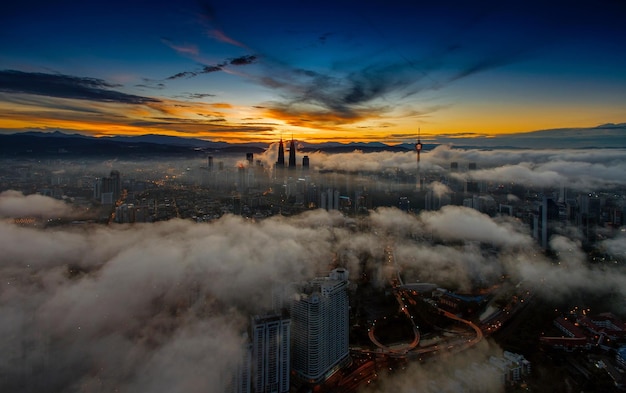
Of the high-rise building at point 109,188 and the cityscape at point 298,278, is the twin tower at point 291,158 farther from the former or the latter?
the high-rise building at point 109,188

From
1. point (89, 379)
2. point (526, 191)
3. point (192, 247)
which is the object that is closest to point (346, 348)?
point (192, 247)

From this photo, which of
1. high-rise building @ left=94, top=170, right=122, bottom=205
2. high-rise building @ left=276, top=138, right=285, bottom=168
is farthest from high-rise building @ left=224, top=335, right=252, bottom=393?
high-rise building @ left=276, top=138, right=285, bottom=168

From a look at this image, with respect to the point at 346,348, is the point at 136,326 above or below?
above

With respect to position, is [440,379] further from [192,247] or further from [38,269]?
[38,269]

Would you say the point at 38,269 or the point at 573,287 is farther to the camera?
the point at 573,287

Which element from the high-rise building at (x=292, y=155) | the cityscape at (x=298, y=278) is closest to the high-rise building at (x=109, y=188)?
the cityscape at (x=298, y=278)

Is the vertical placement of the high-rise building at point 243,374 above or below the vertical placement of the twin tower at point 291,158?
below
